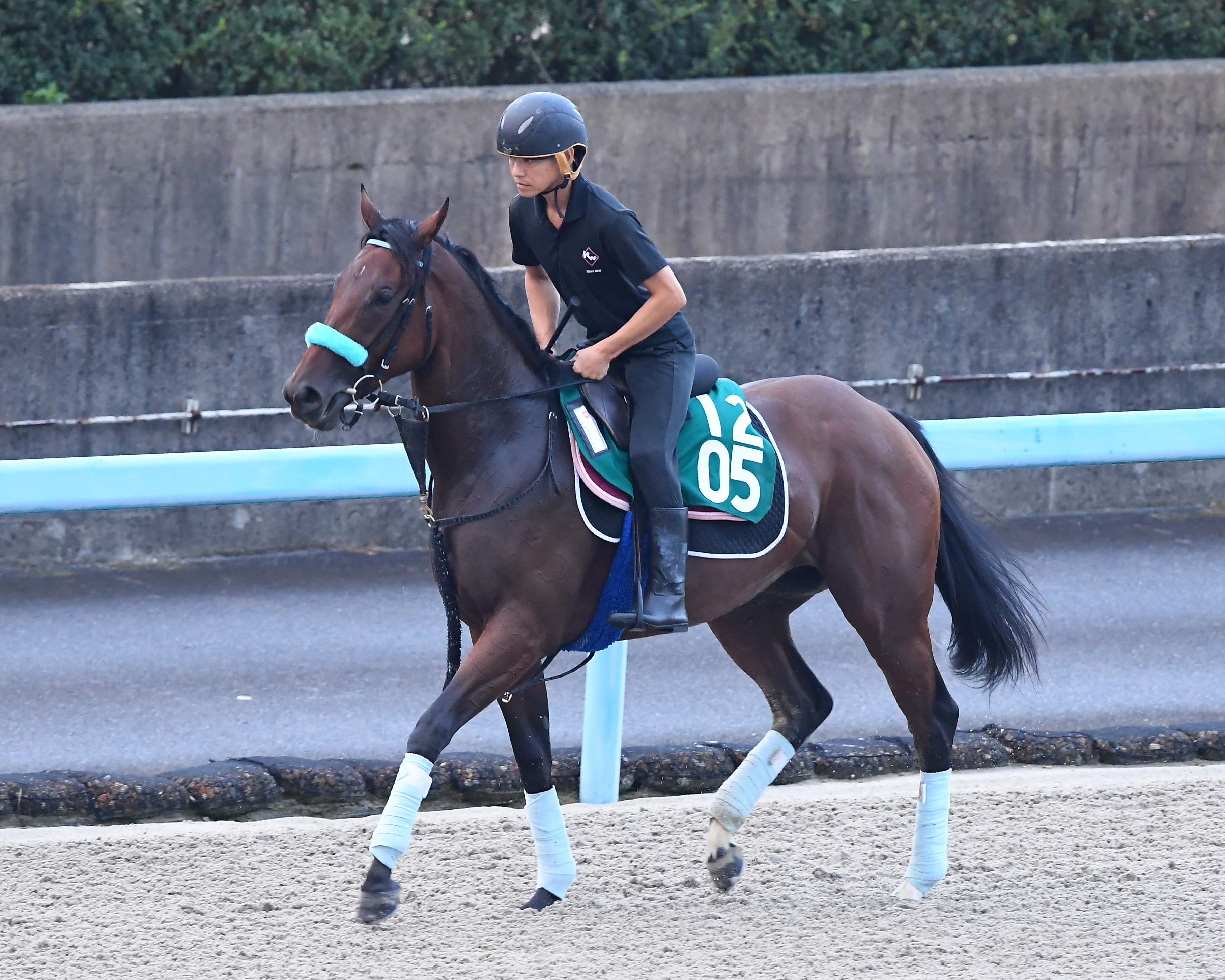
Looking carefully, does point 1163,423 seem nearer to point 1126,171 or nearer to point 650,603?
point 650,603

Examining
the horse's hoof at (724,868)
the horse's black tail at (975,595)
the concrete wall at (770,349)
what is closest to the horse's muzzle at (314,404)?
the horse's hoof at (724,868)

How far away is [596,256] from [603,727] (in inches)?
70.9

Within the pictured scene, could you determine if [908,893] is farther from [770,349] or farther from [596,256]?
[770,349]

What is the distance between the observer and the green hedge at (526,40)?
38.0ft

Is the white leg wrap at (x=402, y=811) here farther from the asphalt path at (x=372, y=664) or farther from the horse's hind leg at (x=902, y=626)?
the asphalt path at (x=372, y=664)

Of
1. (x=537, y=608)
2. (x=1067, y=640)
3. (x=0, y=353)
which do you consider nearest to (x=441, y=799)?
(x=537, y=608)

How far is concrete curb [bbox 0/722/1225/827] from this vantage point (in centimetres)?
621

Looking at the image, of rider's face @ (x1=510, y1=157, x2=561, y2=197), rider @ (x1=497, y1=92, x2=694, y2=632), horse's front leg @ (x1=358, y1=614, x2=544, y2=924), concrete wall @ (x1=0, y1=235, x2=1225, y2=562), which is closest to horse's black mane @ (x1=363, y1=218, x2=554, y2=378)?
rider @ (x1=497, y1=92, x2=694, y2=632)

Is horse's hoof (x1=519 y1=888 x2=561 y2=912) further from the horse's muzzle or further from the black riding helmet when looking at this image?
the black riding helmet

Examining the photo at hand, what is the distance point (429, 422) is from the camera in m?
4.99

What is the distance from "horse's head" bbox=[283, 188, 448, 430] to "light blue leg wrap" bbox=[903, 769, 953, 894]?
6.84 feet

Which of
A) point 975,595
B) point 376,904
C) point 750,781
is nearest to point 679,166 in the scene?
point 975,595

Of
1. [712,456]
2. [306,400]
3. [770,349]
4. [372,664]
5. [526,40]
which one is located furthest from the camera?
[526,40]

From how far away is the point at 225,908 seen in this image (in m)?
5.08
